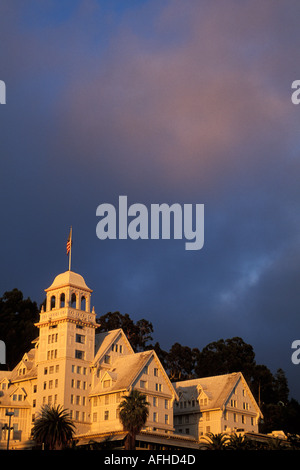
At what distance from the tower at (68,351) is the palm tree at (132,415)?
11.1m

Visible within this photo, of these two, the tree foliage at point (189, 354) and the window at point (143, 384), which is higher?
the tree foliage at point (189, 354)

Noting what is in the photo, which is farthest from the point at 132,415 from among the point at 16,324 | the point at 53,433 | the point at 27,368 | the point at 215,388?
the point at 16,324

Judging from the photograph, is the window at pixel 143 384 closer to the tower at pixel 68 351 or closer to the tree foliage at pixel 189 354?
the tower at pixel 68 351

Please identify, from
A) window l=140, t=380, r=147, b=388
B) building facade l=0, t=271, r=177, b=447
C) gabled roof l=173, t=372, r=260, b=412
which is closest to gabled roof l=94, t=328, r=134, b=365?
building facade l=0, t=271, r=177, b=447

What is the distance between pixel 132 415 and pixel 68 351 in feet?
55.9

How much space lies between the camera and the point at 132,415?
9488cm

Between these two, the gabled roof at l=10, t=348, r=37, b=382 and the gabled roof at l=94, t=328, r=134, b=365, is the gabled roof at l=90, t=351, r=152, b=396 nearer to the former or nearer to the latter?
the gabled roof at l=94, t=328, r=134, b=365

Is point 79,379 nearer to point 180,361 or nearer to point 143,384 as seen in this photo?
point 143,384

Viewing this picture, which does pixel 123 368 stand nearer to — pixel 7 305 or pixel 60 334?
pixel 60 334

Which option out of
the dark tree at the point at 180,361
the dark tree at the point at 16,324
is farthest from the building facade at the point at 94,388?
the dark tree at the point at 180,361

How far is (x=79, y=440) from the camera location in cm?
10256

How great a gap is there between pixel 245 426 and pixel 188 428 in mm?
9162

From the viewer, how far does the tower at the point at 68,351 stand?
347 ft
